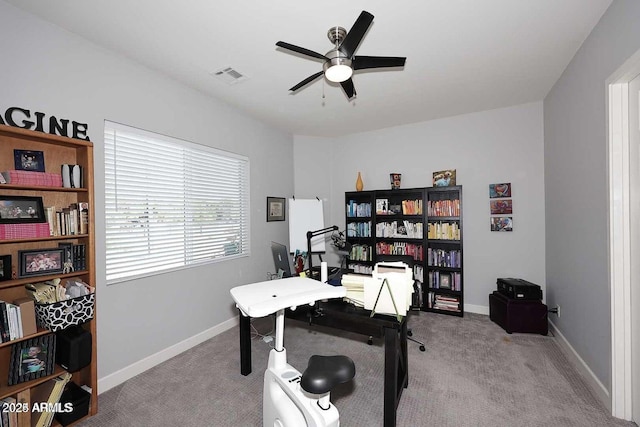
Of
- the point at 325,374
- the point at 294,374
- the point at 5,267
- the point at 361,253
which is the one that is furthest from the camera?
the point at 361,253

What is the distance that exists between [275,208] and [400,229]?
6.49 ft

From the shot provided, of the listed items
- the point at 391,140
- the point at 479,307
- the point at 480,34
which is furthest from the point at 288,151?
the point at 479,307

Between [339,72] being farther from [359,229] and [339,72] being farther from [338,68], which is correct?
[359,229]

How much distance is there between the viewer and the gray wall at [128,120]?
73.6 inches

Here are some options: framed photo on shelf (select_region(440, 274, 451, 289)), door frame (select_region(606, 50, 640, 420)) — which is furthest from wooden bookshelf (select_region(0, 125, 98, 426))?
framed photo on shelf (select_region(440, 274, 451, 289))

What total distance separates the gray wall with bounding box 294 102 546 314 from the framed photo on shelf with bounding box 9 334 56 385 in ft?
11.5

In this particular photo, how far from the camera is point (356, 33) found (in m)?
1.71

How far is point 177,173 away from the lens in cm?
289

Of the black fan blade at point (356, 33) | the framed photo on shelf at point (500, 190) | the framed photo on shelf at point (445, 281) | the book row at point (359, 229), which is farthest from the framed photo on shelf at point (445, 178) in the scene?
the black fan blade at point (356, 33)

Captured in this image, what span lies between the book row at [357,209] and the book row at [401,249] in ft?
1.79

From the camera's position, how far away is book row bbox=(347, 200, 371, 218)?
14.7 feet

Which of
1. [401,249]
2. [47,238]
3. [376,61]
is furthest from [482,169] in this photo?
[47,238]

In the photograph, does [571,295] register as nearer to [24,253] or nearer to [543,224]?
[543,224]

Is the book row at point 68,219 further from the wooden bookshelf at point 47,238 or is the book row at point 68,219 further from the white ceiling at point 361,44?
the white ceiling at point 361,44
